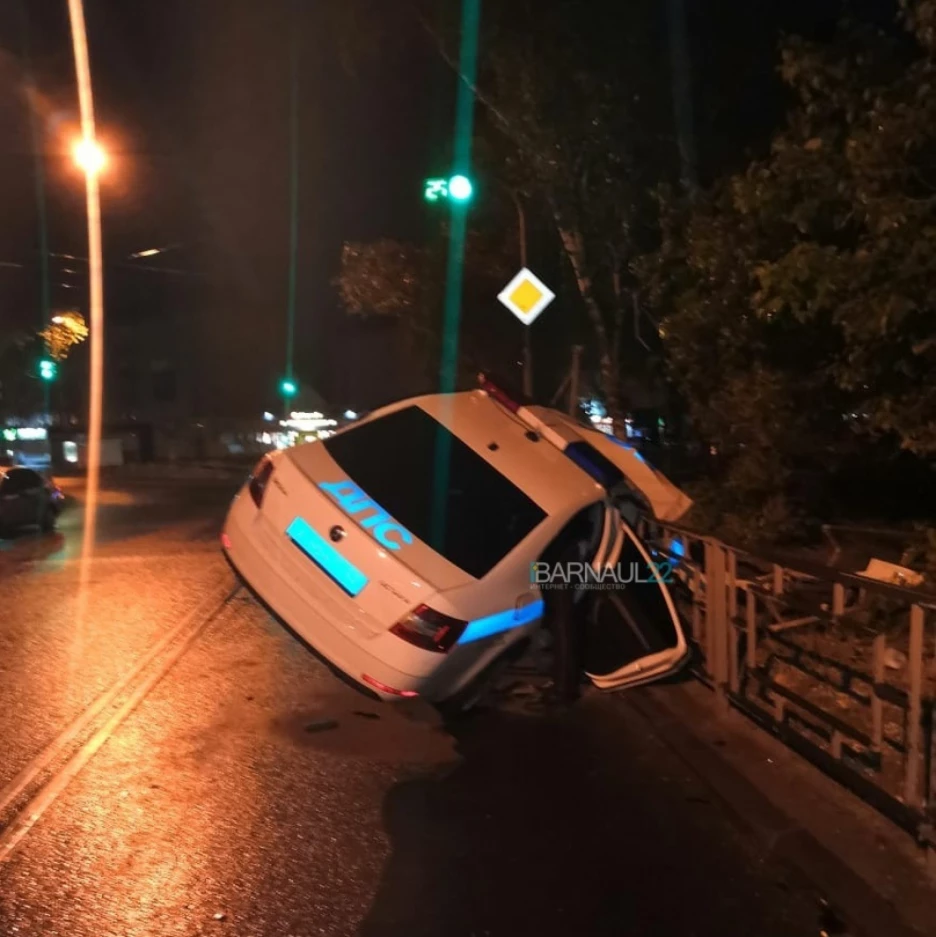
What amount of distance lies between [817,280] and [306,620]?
3.64 meters

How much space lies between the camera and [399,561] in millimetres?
5379

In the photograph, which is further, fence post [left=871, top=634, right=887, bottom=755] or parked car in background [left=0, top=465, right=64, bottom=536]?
parked car in background [left=0, top=465, right=64, bottom=536]

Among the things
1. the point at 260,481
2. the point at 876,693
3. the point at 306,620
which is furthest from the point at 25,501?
the point at 876,693

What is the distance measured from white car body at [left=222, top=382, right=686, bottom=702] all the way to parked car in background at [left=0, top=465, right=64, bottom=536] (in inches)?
429

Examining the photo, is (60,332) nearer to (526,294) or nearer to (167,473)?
(167,473)

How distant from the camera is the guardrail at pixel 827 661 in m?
4.20

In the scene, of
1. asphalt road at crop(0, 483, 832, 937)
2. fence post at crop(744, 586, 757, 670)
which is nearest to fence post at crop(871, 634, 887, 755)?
asphalt road at crop(0, 483, 832, 937)

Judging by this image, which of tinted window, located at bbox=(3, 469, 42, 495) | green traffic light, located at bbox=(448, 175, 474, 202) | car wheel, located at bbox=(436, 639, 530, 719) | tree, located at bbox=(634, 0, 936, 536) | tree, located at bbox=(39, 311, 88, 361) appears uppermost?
tree, located at bbox=(39, 311, 88, 361)

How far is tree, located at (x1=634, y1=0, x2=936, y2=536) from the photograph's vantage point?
5617 mm

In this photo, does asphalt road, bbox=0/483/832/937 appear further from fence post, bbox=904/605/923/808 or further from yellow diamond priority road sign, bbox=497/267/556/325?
yellow diamond priority road sign, bbox=497/267/556/325

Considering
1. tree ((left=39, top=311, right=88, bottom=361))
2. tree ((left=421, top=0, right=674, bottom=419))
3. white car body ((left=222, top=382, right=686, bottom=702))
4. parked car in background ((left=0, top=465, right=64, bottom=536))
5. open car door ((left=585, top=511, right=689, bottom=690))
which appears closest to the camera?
white car body ((left=222, top=382, right=686, bottom=702))

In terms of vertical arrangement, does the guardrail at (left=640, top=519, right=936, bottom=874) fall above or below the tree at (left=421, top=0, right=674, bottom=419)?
below

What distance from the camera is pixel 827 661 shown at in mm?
4949

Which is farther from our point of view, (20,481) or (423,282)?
(423,282)
